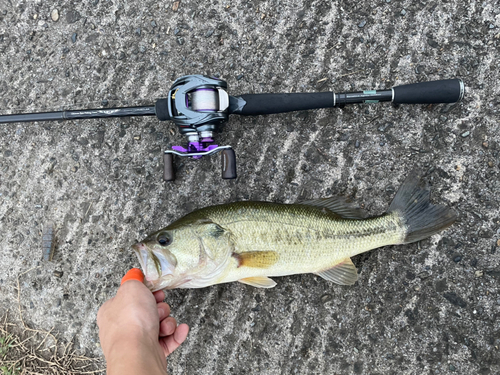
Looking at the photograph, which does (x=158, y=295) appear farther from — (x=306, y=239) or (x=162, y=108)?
(x=162, y=108)

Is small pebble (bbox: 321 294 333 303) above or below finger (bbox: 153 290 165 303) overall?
below

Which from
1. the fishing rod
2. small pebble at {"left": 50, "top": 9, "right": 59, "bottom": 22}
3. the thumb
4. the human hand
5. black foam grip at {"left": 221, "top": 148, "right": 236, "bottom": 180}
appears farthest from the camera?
small pebble at {"left": 50, "top": 9, "right": 59, "bottom": 22}

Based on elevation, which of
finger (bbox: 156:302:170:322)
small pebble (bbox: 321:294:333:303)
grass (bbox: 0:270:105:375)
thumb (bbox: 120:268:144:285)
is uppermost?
thumb (bbox: 120:268:144:285)

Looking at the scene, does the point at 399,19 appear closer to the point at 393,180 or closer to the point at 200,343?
the point at 393,180

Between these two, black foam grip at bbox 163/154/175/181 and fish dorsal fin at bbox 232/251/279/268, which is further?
black foam grip at bbox 163/154/175/181

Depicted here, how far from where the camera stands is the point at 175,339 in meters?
2.37

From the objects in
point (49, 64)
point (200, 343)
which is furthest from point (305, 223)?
point (49, 64)

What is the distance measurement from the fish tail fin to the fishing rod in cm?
68

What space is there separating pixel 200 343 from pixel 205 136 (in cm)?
174

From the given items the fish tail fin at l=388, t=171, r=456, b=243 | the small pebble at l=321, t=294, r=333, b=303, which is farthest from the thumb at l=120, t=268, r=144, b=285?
the fish tail fin at l=388, t=171, r=456, b=243

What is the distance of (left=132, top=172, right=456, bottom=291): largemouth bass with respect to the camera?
2.31 m

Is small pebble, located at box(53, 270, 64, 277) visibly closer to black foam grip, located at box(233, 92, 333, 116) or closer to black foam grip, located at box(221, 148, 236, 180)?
black foam grip, located at box(221, 148, 236, 180)

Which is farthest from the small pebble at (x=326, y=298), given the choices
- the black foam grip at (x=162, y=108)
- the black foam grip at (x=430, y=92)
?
the black foam grip at (x=162, y=108)

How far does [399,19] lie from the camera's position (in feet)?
9.06
